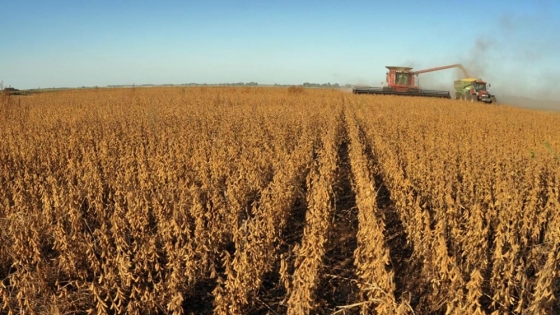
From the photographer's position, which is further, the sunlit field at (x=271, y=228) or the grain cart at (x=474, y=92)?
the grain cart at (x=474, y=92)

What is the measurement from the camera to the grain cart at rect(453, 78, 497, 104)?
1021 inches

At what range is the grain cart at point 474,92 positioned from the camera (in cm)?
2594

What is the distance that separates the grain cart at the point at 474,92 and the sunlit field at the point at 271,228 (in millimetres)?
17464

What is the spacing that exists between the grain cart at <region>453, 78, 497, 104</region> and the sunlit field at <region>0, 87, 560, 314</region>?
57.3 feet

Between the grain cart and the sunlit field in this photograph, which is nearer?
the sunlit field

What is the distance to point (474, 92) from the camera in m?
27.3

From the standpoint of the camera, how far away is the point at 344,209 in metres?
5.89

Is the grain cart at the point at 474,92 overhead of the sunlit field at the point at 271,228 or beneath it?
overhead

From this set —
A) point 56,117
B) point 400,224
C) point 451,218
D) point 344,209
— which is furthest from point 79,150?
point 451,218

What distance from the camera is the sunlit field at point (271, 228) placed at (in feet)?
9.99

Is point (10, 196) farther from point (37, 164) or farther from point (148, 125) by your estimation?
point (148, 125)

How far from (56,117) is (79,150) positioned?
4854 mm

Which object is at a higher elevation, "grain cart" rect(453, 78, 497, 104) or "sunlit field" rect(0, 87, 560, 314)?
"grain cart" rect(453, 78, 497, 104)

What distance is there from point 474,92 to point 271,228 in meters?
27.6
